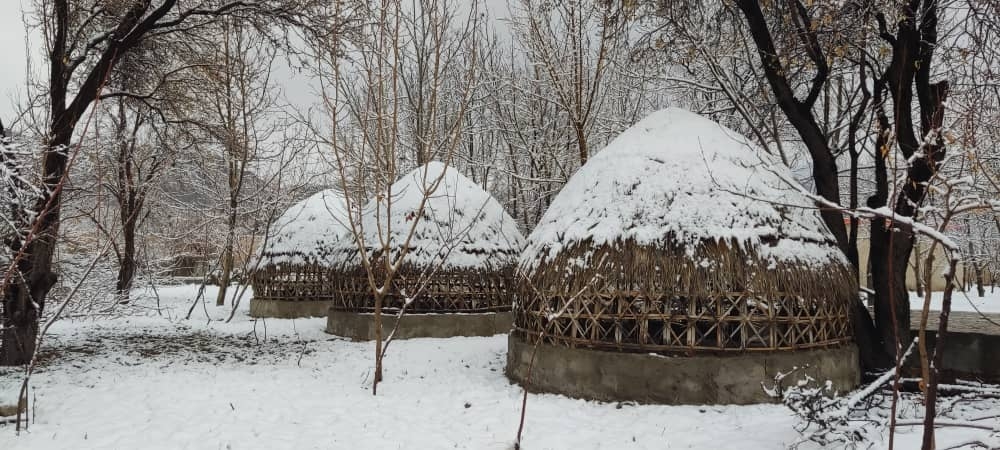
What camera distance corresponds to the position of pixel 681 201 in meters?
7.94

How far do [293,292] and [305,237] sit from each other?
168 centimetres

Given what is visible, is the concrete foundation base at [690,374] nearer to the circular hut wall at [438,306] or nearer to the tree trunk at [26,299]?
the circular hut wall at [438,306]

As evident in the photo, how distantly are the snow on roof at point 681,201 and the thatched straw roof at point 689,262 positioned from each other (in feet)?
0.06

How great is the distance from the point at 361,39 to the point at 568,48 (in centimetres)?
763

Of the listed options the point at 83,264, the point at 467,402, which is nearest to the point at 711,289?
the point at 467,402

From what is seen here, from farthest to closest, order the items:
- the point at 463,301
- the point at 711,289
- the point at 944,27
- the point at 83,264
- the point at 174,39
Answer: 1. the point at 463,301
2. the point at 174,39
3. the point at 83,264
4. the point at 944,27
5. the point at 711,289

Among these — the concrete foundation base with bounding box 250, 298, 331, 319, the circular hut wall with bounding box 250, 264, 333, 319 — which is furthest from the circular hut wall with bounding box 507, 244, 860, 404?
the circular hut wall with bounding box 250, 264, 333, 319

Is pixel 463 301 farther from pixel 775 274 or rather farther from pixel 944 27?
pixel 944 27

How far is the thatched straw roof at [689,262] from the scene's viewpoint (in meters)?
7.45

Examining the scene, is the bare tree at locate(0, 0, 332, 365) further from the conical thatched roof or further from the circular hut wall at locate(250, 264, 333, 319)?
the circular hut wall at locate(250, 264, 333, 319)

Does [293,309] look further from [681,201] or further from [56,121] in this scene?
[681,201]

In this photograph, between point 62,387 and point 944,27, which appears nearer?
point 62,387

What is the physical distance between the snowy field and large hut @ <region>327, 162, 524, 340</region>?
1.89 m

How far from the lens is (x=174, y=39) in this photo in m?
12.6
